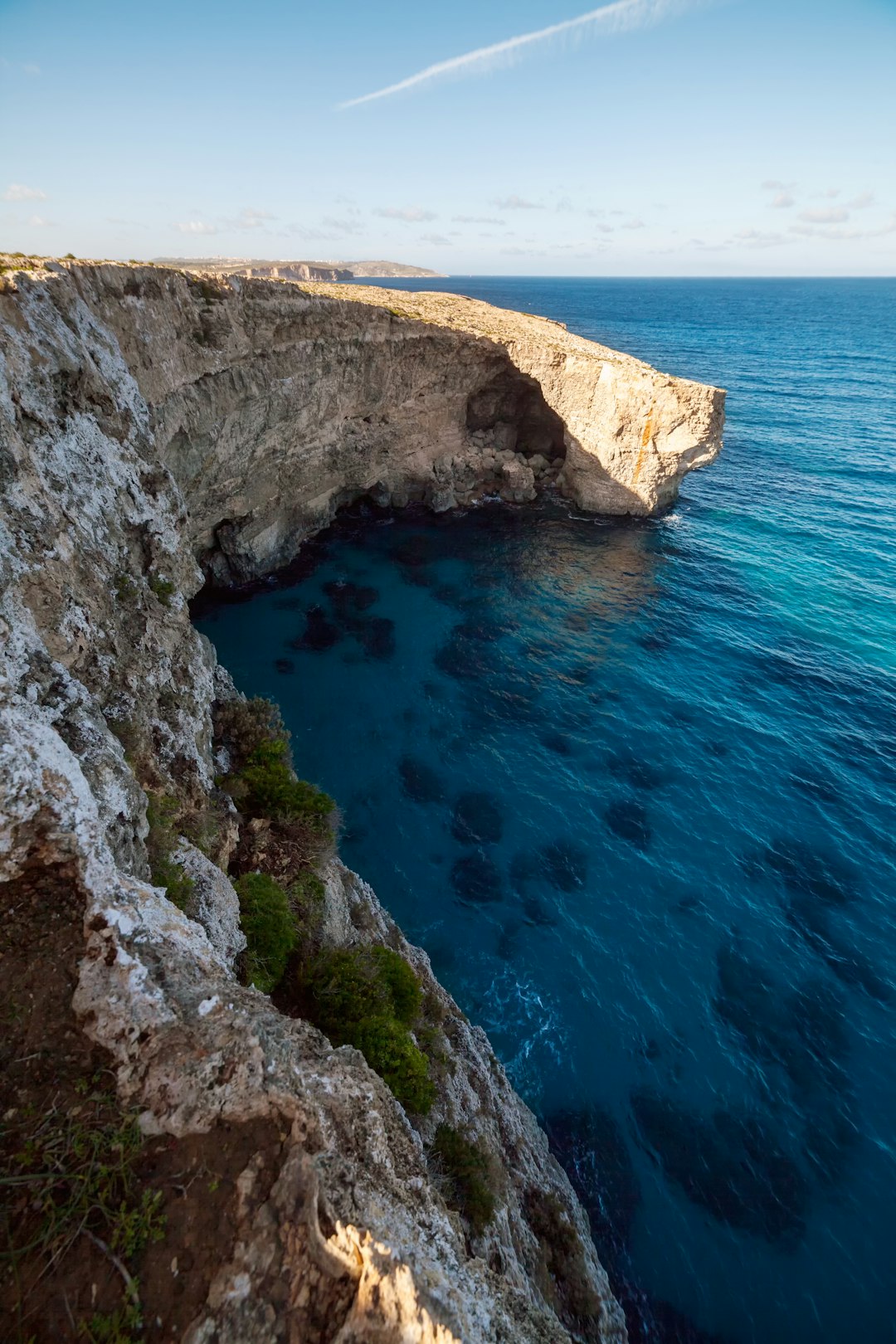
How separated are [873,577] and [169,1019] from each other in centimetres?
5058

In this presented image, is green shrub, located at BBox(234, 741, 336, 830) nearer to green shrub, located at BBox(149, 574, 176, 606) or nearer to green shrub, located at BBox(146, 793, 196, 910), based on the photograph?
green shrub, located at BBox(146, 793, 196, 910)

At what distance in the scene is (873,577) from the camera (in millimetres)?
43156

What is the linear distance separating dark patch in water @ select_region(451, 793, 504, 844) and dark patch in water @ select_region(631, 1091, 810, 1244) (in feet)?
34.1

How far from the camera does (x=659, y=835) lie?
26.1m

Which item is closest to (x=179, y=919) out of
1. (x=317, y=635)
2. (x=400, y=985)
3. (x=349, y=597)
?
(x=400, y=985)

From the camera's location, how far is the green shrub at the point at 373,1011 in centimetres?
1314

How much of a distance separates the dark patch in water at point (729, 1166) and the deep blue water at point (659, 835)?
2.5 inches

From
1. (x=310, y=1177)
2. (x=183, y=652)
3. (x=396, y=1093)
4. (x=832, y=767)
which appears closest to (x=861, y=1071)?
(x=832, y=767)

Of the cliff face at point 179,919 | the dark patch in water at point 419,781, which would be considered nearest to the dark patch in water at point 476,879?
the dark patch in water at point 419,781

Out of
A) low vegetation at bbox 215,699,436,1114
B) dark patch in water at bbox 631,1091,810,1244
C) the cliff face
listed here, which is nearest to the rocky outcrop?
the cliff face

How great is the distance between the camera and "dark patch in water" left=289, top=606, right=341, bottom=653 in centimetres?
3566

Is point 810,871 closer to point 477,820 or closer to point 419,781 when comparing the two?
point 477,820

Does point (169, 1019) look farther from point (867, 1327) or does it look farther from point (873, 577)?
point (873, 577)

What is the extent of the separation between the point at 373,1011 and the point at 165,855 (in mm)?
5973
